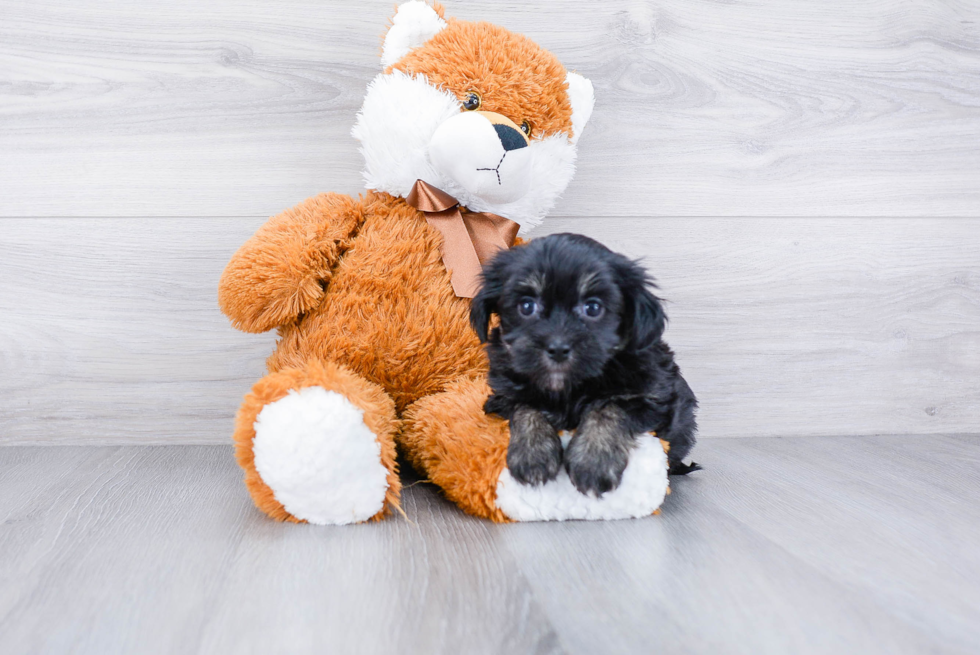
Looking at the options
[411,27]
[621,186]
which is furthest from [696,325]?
[411,27]

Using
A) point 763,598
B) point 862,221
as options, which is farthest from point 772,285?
point 763,598

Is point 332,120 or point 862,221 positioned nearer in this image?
point 332,120

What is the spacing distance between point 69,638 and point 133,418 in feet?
3.59

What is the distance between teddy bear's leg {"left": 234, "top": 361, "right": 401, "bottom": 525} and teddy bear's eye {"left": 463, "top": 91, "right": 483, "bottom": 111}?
2.01 feet

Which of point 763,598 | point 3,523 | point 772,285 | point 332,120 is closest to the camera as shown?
point 763,598

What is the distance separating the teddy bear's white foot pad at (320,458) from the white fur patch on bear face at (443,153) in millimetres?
526

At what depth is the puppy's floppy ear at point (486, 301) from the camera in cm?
124

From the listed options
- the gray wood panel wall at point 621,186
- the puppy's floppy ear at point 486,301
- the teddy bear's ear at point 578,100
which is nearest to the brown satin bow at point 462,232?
the puppy's floppy ear at point 486,301

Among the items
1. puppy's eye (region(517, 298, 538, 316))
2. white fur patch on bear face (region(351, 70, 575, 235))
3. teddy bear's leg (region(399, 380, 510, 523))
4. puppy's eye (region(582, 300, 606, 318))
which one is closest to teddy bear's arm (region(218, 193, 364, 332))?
white fur patch on bear face (region(351, 70, 575, 235))

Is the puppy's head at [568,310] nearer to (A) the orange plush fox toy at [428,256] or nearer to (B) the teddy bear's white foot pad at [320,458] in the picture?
(A) the orange plush fox toy at [428,256]

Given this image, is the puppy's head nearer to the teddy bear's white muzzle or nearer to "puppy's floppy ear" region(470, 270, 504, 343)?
"puppy's floppy ear" region(470, 270, 504, 343)

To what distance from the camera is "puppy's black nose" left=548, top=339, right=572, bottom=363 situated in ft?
3.59

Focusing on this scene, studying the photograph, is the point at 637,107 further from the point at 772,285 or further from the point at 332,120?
the point at 332,120

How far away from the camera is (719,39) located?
1.83 m
